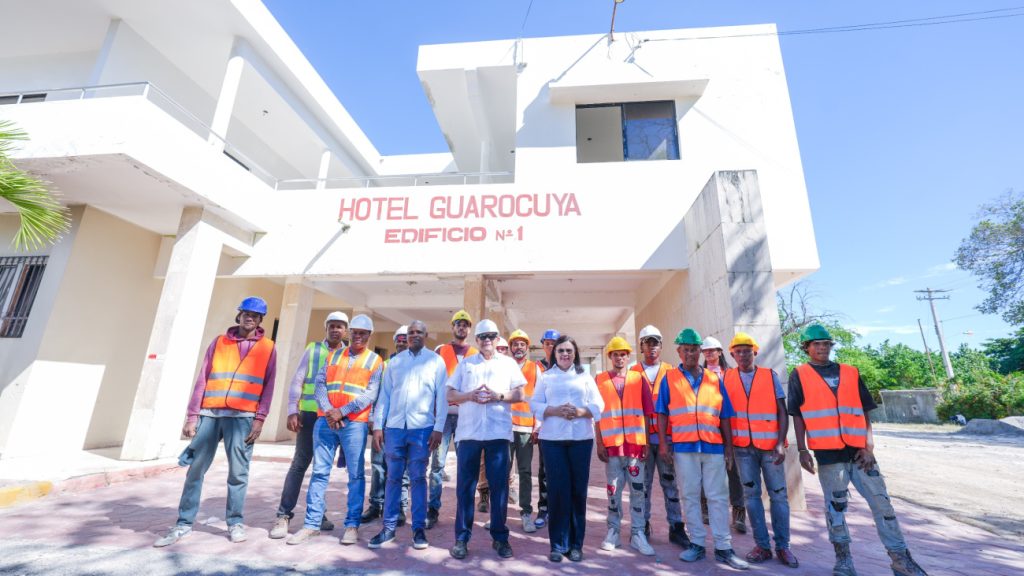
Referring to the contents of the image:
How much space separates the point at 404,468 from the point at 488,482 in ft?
2.38

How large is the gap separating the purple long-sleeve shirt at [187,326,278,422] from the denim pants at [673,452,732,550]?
11.8 ft

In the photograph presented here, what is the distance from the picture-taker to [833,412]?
10.9 ft

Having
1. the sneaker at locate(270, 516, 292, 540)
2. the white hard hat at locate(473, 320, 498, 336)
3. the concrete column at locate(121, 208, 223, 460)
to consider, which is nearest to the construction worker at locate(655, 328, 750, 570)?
the white hard hat at locate(473, 320, 498, 336)

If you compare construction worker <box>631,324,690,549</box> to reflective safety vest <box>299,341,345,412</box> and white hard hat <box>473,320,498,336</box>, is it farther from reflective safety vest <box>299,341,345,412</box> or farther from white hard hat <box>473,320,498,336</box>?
reflective safety vest <box>299,341,345,412</box>

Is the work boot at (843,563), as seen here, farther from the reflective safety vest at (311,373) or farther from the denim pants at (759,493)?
the reflective safety vest at (311,373)

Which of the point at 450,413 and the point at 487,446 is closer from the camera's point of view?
the point at 487,446

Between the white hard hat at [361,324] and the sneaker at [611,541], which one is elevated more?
the white hard hat at [361,324]

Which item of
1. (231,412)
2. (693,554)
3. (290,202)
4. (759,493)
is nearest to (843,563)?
(759,493)

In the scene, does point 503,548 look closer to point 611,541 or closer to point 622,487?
point 611,541

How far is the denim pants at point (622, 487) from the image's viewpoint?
3530mm

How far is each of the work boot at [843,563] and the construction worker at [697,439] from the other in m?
0.63

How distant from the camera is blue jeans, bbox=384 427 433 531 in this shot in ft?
11.3

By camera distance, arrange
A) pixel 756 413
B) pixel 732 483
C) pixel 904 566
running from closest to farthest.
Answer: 1. pixel 904 566
2. pixel 756 413
3. pixel 732 483

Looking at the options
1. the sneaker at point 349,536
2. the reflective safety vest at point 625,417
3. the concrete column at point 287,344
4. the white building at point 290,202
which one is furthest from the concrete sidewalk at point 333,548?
the concrete column at point 287,344
